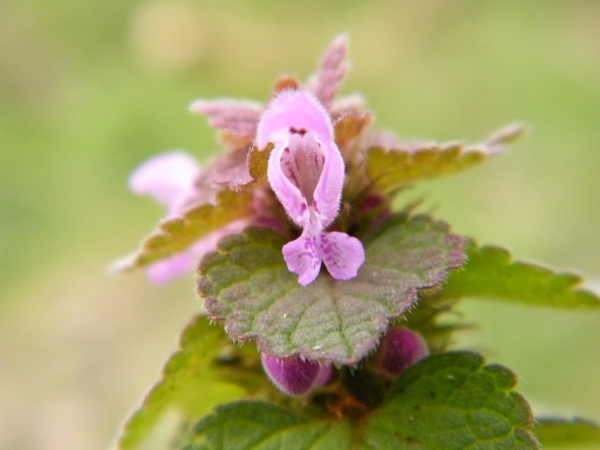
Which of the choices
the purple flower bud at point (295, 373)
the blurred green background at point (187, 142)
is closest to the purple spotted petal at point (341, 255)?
the purple flower bud at point (295, 373)

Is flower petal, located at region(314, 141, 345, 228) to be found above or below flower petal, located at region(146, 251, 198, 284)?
below

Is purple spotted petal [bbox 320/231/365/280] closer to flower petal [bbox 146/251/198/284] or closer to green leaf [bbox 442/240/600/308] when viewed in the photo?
green leaf [bbox 442/240/600/308]

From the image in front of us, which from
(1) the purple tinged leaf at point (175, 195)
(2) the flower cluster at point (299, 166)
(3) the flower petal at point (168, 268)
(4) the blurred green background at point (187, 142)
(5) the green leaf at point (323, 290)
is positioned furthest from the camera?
(4) the blurred green background at point (187, 142)

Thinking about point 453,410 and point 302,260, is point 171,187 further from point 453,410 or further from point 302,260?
point 453,410

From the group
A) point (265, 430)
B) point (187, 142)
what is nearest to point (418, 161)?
point (265, 430)

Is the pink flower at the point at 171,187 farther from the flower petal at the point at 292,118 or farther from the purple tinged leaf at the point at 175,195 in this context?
the flower petal at the point at 292,118

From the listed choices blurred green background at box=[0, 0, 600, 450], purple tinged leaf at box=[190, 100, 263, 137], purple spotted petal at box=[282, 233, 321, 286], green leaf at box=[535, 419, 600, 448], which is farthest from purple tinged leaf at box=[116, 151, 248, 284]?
blurred green background at box=[0, 0, 600, 450]
